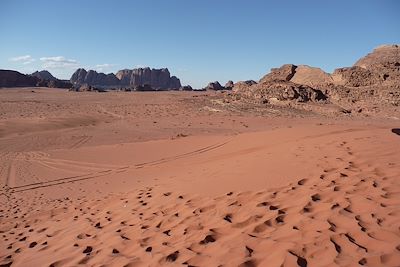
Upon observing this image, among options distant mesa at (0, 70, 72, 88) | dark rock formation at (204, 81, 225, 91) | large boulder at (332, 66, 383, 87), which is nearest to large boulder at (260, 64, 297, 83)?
large boulder at (332, 66, 383, 87)

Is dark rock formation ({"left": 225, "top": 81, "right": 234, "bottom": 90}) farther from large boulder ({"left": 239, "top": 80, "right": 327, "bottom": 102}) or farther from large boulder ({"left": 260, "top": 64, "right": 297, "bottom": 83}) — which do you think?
large boulder ({"left": 239, "top": 80, "right": 327, "bottom": 102})

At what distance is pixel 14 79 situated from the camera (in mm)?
62469

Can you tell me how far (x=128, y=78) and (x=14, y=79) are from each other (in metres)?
32.6

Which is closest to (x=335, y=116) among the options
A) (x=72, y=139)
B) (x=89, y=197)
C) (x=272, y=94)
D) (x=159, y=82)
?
(x=272, y=94)

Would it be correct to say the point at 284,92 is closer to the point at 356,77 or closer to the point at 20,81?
the point at 356,77

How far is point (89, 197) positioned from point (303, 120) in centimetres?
1598

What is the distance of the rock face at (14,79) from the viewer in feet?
202

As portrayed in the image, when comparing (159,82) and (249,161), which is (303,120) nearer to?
(249,161)

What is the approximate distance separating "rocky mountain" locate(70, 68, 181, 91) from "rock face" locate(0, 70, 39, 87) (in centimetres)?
2356

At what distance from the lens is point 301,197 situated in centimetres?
493

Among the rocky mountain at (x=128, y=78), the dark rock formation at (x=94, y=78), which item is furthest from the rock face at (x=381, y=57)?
the dark rock formation at (x=94, y=78)

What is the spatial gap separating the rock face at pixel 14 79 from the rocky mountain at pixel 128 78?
23565 millimetres

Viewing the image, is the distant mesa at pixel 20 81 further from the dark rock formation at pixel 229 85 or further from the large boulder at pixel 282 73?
the large boulder at pixel 282 73

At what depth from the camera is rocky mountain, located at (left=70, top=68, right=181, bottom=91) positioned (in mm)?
88562
